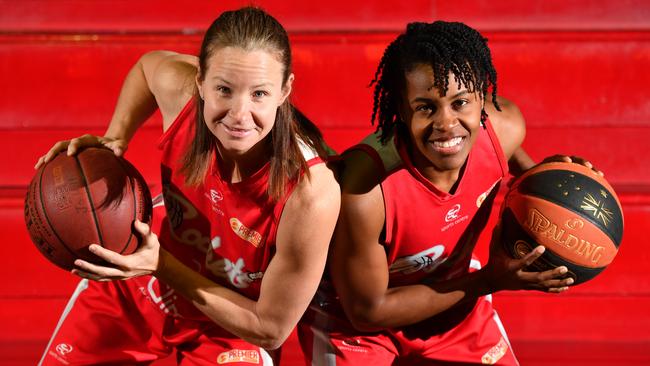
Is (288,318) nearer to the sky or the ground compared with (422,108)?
nearer to the ground

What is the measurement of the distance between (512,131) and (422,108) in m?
0.28

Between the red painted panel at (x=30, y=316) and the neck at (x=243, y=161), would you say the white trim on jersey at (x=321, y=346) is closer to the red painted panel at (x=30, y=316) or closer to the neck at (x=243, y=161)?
the neck at (x=243, y=161)

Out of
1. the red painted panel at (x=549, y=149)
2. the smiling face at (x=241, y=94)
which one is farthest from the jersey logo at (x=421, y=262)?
the red painted panel at (x=549, y=149)

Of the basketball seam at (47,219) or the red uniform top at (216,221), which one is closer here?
the basketball seam at (47,219)

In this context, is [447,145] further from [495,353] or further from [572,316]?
[572,316]

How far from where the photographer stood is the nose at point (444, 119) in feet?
4.35

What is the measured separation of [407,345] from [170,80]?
63 centimetres

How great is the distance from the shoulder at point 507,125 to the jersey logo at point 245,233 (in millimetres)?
462

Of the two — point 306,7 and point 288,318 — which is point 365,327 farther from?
point 306,7

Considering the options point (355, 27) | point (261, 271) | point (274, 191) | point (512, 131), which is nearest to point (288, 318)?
point (261, 271)

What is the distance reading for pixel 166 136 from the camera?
1479 mm

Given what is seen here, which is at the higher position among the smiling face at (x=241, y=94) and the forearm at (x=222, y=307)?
the smiling face at (x=241, y=94)

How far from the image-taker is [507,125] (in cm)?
156

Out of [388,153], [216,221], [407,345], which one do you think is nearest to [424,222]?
[388,153]
